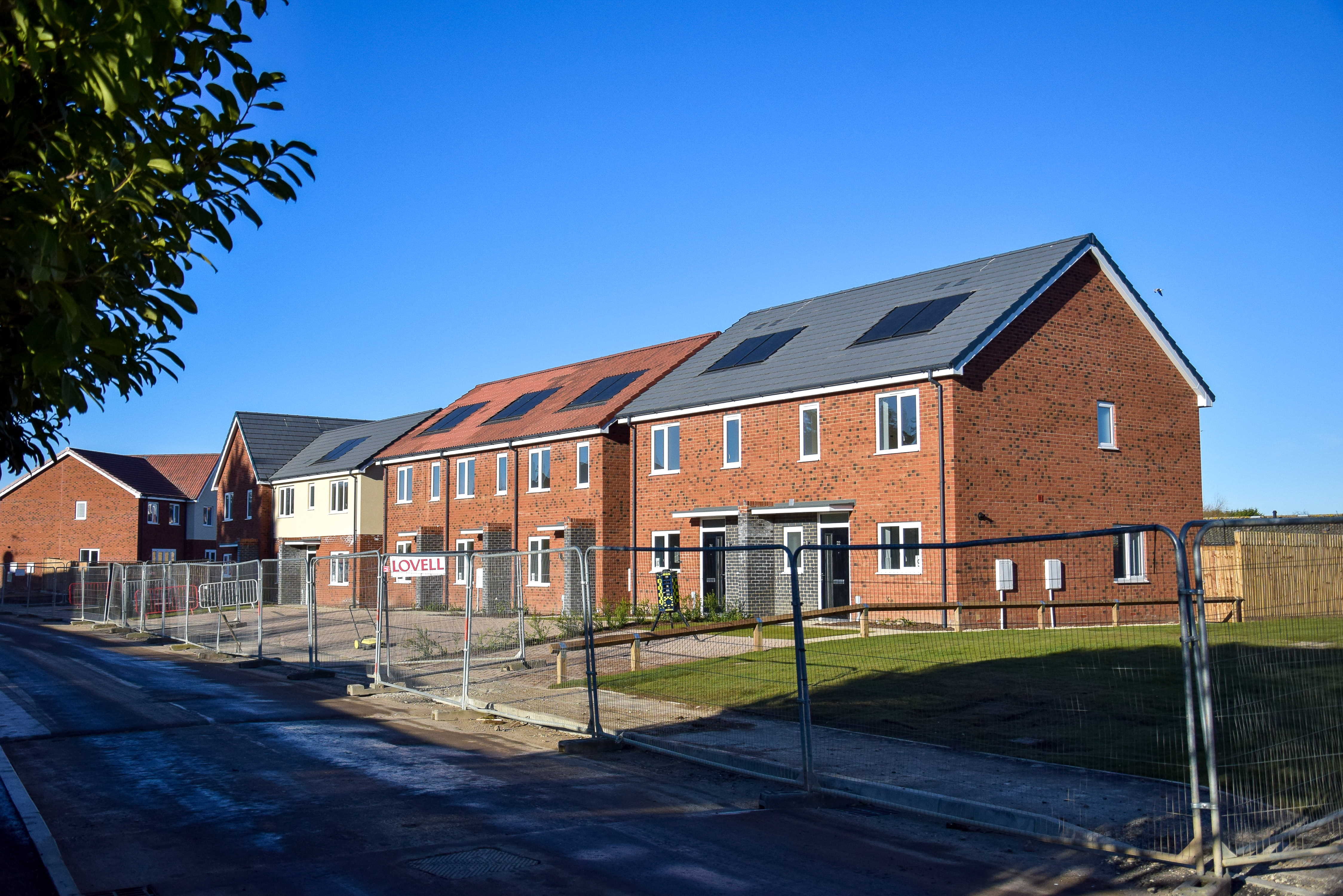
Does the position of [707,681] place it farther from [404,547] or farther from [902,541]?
[404,547]

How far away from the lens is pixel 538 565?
3500cm

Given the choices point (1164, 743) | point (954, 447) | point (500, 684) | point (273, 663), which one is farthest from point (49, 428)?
point (954, 447)

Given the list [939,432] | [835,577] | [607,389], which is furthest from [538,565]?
[939,432]

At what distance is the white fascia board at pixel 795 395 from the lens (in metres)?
24.9

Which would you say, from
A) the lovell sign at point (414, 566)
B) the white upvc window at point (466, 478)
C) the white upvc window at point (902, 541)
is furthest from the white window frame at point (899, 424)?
the white upvc window at point (466, 478)

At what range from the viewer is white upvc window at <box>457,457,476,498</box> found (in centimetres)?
4159

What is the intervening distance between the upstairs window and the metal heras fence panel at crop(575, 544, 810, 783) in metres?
13.5

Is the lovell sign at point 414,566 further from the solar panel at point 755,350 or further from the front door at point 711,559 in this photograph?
the solar panel at point 755,350

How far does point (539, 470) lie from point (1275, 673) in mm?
31347

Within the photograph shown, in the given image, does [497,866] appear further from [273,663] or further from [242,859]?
[273,663]

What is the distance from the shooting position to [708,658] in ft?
51.4

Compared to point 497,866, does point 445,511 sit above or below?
above

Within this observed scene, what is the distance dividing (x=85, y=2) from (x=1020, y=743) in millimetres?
10385

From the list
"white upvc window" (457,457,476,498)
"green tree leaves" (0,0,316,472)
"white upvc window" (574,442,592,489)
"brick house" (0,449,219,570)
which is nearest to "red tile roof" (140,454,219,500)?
"brick house" (0,449,219,570)
